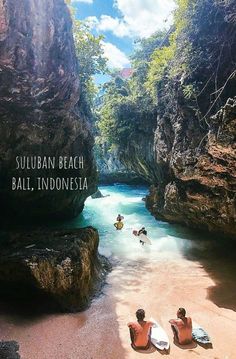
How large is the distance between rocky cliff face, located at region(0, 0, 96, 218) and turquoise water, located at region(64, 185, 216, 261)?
3.27 m

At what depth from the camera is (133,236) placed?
15.6 m

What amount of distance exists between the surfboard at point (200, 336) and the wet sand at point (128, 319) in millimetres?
156

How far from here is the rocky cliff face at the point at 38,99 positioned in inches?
309

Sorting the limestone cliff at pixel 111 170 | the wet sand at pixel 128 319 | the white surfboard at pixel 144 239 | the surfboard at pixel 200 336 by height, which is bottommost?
the wet sand at pixel 128 319

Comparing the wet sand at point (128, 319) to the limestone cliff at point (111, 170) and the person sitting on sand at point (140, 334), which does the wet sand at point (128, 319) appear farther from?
the limestone cliff at point (111, 170)

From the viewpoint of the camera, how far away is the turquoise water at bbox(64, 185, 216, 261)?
1315cm

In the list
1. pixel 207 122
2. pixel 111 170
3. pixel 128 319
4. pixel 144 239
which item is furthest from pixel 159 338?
pixel 111 170

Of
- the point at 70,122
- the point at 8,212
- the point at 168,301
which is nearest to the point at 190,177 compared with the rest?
the point at 168,301

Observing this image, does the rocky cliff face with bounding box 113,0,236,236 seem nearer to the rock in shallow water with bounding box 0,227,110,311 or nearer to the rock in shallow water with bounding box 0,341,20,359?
the rock in shallow water with bounding box 0,227,110,311

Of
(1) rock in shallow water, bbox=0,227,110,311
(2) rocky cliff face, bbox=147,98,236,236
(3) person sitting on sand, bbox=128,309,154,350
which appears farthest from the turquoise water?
(3) person sitting on sand, bbox=128,309,154,350

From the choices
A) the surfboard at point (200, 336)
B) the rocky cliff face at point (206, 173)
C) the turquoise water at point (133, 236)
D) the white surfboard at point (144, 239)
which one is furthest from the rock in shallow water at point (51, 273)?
the rocky cliff face at point (206, 173)

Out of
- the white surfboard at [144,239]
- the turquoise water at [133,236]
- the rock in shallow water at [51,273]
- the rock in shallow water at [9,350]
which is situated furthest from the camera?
the white surfboard at [144,239]

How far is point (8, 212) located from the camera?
1591 centimetres

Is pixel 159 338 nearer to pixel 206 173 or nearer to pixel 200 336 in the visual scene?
pixel 200 336
